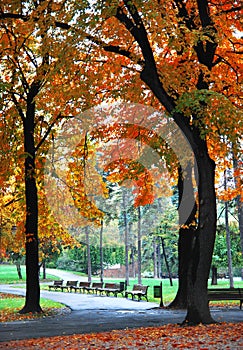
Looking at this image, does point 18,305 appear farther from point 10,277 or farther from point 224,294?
point 10,277

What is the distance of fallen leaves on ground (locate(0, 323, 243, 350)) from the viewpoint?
888cm

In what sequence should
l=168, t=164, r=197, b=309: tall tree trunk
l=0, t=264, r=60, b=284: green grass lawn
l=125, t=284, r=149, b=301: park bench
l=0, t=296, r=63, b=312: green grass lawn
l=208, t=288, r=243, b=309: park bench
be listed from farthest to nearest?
1. l=0, t=264, r=60, b=284: green grass lawn
2. l=125, t=284, r=149, b=301: park bench
3. l=0, t=296, r=63, b=312: green grass lawn
4. l=168, t=164, r=197, b=309: tall tree trunk
5. l=208, t=288, r=243, b=309: park bench

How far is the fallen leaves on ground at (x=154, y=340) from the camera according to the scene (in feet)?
29.1

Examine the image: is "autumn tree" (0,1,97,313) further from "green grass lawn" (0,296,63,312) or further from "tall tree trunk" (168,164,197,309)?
"tall tree trunk" (168,164,197,309)

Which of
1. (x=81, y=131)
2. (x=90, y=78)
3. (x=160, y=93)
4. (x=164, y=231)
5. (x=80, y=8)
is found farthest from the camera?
(x=164, y=231)

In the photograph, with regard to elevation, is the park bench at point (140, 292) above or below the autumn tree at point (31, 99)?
below

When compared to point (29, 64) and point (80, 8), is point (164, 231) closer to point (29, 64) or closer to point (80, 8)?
point (29, 64)

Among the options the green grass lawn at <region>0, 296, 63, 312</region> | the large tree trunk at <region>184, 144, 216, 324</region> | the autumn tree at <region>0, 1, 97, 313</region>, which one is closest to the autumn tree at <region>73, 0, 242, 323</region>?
the large tree trunk at <region>184, 144, 216, 324</region>

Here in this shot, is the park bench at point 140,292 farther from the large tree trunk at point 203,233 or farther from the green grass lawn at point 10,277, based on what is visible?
the green grass lawn at point 10,277

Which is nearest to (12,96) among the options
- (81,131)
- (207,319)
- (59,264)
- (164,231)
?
(81,131)

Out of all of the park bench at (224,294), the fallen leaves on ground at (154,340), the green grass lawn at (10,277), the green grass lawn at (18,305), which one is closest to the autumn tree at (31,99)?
the green grass lawn at (18,305)

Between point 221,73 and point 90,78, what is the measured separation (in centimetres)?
599

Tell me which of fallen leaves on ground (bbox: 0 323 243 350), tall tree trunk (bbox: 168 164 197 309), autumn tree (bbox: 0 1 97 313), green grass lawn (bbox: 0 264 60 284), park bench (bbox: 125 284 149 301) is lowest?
green grass lawn (bbox: 0 264 60 284)

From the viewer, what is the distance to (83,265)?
61.0 m
